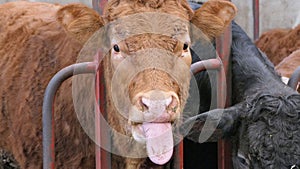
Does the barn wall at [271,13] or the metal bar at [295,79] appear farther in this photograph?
the barn wall at [271,13]

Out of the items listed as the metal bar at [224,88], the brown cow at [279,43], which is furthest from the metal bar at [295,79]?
the brown cow at [279,43]

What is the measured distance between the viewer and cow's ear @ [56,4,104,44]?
3547 millimetres

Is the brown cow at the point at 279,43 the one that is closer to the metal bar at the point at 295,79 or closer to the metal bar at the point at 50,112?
the metal bar at the point at 295,79

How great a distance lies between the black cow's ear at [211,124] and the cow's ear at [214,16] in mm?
446

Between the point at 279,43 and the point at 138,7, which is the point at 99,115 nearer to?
the point at 138,7

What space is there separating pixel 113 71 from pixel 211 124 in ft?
1.94

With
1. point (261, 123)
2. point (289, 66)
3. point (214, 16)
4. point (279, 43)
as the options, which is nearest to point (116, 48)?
point (214, 16)

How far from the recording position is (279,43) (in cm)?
709

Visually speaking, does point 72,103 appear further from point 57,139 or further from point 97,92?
point 97,92

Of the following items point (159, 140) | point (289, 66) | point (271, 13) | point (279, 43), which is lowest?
point (271, 13)

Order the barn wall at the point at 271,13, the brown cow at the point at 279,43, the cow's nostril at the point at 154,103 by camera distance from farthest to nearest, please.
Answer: the barn wall at the point at 271,13
the brown cow at the point at 279,43
the cow's nostril at the point at 154,103

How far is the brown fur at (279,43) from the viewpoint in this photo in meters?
6.95

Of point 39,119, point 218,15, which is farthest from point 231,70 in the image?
point 39,119

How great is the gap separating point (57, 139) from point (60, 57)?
520 mm
